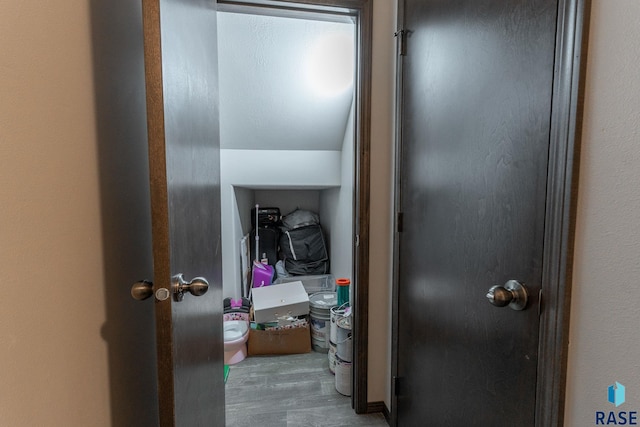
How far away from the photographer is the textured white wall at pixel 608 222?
551 mm

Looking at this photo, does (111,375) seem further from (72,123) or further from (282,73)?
(282,73)

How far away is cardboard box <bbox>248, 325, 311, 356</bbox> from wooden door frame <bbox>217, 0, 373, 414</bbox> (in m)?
0.69

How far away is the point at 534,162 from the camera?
72 cm

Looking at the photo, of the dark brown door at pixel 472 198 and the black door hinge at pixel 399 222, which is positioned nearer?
the dark brown door at pixel 472 198

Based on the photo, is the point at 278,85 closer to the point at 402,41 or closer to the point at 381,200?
the point at 402,41

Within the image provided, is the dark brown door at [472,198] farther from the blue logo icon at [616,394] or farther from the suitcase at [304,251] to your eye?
the suitcase at [304,251]

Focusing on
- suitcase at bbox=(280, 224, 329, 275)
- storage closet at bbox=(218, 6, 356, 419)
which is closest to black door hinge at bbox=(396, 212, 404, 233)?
storage closet at bbox=(218, 6, 356, 419)

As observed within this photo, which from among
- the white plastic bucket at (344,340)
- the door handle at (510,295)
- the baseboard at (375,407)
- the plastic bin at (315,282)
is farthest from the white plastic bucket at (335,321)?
the door handle at (510,295)

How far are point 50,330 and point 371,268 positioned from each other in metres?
1.34

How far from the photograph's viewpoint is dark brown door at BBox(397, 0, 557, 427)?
29.0 inches

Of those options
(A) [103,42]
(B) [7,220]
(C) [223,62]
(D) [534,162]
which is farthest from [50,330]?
(C) [223,62]

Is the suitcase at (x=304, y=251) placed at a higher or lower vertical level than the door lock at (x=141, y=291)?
lower

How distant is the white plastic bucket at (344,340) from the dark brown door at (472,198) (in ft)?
1.59

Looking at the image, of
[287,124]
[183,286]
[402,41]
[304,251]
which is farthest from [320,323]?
[402,41]
